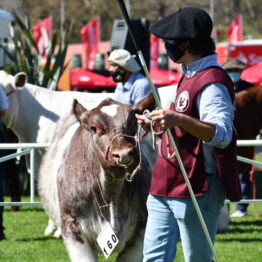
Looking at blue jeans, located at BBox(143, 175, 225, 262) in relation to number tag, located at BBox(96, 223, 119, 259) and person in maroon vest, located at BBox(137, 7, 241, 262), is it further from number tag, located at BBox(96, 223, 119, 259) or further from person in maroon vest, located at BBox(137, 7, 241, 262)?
number tag, located at BBox(96, 223, 119, 259)

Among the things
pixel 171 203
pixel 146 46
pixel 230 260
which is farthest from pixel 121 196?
pixel 146 46

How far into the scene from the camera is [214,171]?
4.39m

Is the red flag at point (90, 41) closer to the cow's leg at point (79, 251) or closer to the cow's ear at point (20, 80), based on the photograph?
the cow's ear at point (20, 80)

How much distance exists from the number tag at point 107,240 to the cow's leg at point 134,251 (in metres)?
0.35

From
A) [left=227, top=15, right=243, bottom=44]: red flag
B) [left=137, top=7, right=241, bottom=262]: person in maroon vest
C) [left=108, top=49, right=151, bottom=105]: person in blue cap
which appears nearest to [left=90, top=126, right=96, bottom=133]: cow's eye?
[left=137, top=7, right=241, bottom=262]: person in maroon vest

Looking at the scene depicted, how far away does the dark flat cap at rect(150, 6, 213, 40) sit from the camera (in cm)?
424

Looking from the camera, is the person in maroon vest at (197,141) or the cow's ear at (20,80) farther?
the cow's ear at (20,80)

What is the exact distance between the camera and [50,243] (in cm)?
897

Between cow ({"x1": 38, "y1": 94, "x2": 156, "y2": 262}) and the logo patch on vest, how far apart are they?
40.8 inches

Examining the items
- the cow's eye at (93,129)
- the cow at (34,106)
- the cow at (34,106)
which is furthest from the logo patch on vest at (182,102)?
the cow at (34,106)

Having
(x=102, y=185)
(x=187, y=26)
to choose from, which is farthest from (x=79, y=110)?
(x=187, y=26)

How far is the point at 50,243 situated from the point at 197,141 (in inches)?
194

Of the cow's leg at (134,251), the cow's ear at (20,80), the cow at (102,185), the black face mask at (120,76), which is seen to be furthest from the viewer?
the cow's ear at (20,80)

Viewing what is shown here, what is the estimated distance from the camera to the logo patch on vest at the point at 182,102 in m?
4.29
